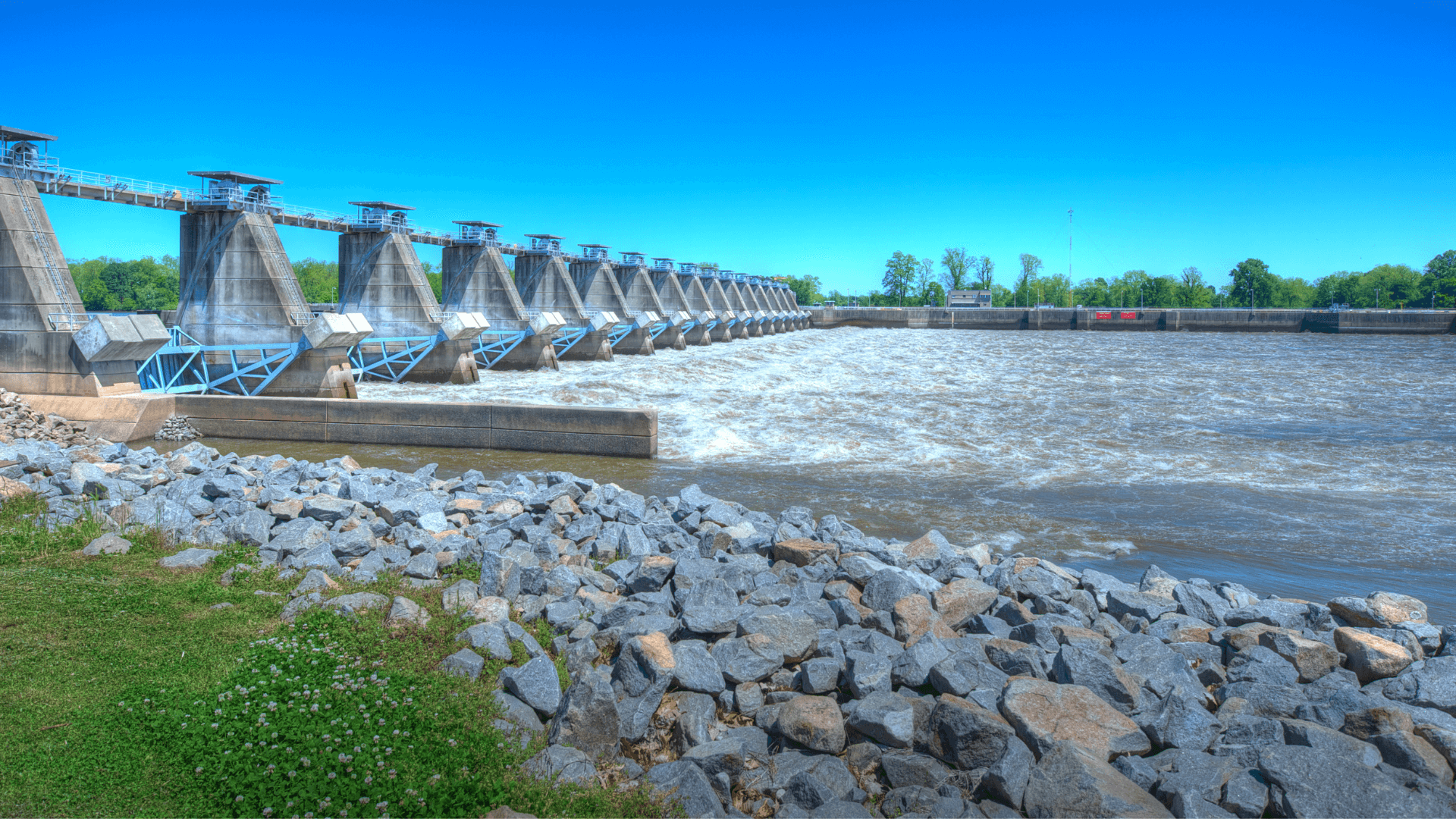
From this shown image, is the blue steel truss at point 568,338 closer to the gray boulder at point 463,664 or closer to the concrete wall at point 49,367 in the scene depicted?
the concrete wall at point 49,367

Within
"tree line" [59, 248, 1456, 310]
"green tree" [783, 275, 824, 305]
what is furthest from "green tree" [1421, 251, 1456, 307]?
"green tree" [783, 275, 824, 305]

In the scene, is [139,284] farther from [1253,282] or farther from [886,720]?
[1253,282]

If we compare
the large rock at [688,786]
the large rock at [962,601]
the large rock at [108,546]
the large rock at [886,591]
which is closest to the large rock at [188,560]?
the large rock at [108,546]

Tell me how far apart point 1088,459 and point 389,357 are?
28.2 m

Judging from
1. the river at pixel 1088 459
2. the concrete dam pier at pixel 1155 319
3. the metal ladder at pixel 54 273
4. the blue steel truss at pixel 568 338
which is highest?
the concrete dam pier at pixel 1155 319

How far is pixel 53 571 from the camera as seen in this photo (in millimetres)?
6766

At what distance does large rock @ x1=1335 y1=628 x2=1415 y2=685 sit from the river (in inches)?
142

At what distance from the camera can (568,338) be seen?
4719 cm

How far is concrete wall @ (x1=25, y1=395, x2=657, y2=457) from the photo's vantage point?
59.7 ft

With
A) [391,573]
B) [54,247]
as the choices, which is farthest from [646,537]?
[54,247]

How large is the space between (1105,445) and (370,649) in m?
18.6

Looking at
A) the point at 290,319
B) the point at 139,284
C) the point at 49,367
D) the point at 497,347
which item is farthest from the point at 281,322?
the point at 139,284

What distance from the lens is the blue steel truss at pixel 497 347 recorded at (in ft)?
135

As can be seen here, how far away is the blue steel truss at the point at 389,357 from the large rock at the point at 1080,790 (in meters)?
33.8
